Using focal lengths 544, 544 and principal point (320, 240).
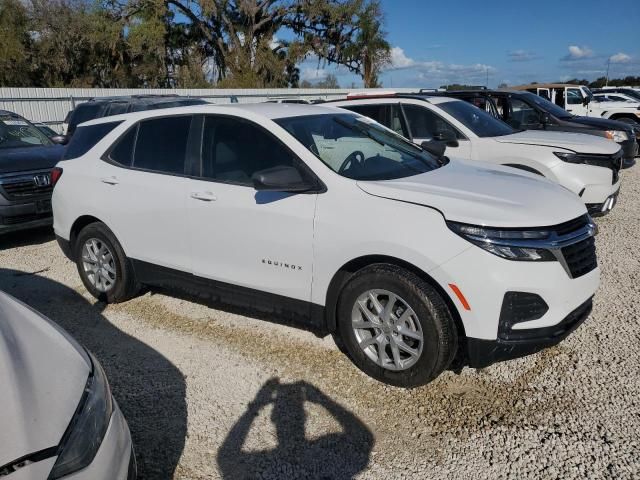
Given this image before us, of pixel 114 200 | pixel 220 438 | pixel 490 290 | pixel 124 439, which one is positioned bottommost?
pixel 220 438

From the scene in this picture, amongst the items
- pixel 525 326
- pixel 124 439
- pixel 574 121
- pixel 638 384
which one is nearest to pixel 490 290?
pixel 525 326

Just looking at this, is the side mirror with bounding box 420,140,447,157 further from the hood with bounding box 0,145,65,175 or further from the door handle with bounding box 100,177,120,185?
the hood with bounding box 0,145,65,175

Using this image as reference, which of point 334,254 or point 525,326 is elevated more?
point 334,254

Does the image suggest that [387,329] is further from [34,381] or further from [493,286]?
[34,381]

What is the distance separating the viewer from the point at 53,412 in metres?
1.91

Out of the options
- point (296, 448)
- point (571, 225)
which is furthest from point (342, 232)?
point (571, 225)

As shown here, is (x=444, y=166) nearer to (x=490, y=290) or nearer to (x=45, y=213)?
(x=490, y=290)

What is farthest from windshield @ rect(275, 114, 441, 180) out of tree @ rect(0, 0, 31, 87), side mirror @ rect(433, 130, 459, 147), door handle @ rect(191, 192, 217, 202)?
tree @ rect(0, 0, 31, 87)

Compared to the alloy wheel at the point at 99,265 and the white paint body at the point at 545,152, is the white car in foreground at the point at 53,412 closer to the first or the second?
the alloy wheel at the point at 99,265

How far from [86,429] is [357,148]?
273 cm

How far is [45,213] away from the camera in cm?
693

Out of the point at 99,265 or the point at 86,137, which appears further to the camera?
the point at 86,137

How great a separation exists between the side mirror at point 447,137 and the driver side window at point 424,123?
229 millimetres

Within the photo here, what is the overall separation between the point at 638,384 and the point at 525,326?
103cm
